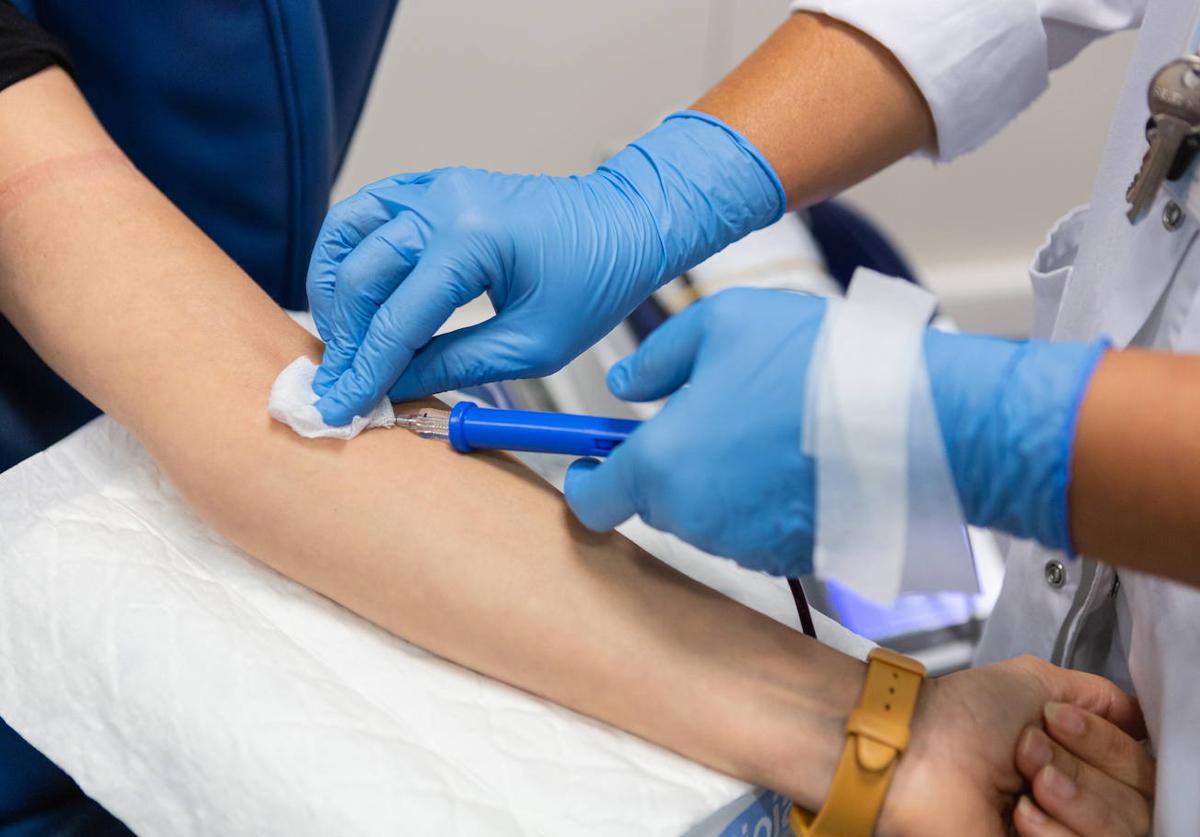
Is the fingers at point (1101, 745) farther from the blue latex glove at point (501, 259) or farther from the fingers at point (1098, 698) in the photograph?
the blue latex glove at point (501, 259)

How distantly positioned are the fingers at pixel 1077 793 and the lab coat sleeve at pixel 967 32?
63 cm

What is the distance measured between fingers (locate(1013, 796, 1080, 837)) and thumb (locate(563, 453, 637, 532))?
0.35 m

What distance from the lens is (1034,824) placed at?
0.73 meters

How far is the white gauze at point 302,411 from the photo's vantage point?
81 centimetres

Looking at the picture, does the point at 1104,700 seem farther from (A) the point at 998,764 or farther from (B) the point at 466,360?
(B) the point at 466,360

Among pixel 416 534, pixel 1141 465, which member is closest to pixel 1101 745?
pixel 1141 465

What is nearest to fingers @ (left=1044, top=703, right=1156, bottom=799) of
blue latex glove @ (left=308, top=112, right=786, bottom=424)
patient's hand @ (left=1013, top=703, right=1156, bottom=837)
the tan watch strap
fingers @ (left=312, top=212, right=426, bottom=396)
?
patient's hand @ (left=1013, top=703, right=1156, bottom=837)

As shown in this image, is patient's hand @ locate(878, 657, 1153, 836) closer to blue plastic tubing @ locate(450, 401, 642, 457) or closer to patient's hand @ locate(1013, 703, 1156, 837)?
patient's hand @ locate(1013, 703, 1156, 837)

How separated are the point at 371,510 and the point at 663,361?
26cm

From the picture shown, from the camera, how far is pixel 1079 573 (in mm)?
921

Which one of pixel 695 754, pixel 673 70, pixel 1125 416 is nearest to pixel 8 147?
pixel 695 754

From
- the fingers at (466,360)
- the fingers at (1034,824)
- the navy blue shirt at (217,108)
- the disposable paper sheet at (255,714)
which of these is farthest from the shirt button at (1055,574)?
the navy blue shirt at (217,108)

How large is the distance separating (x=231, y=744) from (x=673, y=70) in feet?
5.38

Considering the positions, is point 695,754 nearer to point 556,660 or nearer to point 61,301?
point 556,660
